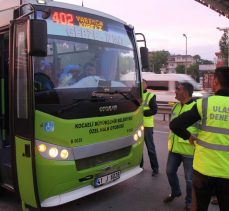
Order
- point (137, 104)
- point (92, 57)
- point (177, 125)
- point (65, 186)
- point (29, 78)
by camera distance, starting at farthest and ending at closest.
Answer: point (137, 104) → point (92, 57) → point (65, 186) → point (29, 78) → point (177, 125)

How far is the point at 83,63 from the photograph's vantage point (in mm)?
4883

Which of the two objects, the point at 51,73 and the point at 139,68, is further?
the point at 139,68

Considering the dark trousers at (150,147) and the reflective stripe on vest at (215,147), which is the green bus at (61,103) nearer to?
the dark trousers at (150,147)

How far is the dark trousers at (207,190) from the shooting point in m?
3.46

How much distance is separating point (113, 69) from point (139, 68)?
2.46 ft

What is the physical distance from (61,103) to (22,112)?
0.46 metres

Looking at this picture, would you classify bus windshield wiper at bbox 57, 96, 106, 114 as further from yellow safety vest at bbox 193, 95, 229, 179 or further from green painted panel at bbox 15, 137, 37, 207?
yellow safety vest at bbox 193, 95, 229, 179

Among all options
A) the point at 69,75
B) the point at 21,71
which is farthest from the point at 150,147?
the point at 21,71

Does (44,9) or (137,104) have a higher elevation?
(44,9)

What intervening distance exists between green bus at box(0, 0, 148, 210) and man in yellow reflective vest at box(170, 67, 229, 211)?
1.54 metres

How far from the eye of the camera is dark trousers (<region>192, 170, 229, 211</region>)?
3461mm

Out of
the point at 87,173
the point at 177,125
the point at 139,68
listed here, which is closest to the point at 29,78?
the point at 87,173

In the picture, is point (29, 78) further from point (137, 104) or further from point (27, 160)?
point (137, 104)

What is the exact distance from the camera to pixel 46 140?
4316 mm
